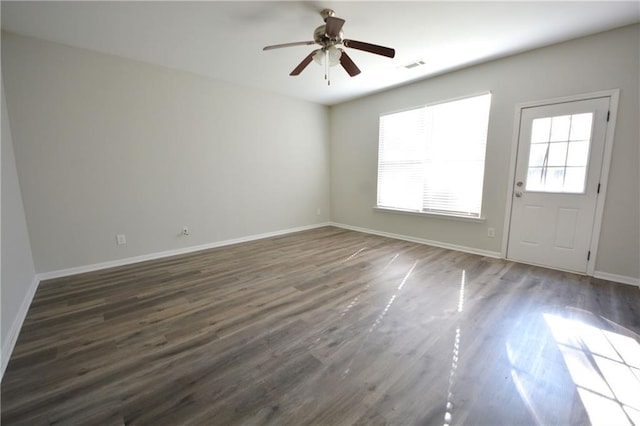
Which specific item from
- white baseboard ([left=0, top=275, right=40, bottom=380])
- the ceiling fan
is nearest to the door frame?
the ceiling fan

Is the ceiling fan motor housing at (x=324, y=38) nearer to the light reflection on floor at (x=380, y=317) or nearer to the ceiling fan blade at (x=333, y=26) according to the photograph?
the ceiling fan blade at (x=333, y=26)

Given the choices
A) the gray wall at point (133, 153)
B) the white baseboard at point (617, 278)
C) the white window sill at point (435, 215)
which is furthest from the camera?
the white window sill at point (435, 215)

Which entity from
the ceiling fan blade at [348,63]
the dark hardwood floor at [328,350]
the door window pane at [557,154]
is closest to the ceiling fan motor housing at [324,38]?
the ceiling fan blade at [348,63]

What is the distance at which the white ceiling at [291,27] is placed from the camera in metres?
2.31

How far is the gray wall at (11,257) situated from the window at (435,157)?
15.9 feet

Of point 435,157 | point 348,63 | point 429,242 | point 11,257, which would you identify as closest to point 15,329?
point 11,257

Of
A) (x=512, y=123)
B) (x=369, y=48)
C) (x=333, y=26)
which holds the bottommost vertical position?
(x=512, y=123)

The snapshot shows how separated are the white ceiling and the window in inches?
30.2

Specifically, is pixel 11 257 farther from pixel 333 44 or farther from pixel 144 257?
pixel 333 44

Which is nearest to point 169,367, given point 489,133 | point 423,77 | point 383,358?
point 383,358

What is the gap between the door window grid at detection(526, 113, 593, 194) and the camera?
2932mm

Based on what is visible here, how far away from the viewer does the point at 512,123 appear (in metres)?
3.39

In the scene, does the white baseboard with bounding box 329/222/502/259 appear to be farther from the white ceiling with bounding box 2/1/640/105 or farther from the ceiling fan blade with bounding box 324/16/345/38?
the ceiling fan blade with bounding box 324/16/345/38

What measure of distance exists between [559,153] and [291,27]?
11.3ft
